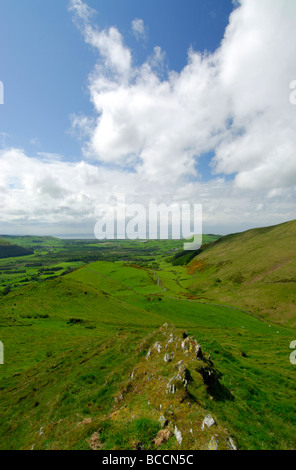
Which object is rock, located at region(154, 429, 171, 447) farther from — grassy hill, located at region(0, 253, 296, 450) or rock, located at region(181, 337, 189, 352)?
rock, located at region(181, 337, 189, 352)

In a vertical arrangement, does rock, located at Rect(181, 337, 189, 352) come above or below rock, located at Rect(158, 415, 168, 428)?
below

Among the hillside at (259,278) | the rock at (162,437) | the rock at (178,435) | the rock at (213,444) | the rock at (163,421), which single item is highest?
the rock at (213,444)

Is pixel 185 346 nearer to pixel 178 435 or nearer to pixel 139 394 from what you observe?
pixel 139 394

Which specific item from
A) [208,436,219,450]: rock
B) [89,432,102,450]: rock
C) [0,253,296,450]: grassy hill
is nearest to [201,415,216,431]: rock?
[0,253,296,450]: grassy hill

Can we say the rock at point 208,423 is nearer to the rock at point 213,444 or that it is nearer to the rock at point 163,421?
the rock at point 213,444

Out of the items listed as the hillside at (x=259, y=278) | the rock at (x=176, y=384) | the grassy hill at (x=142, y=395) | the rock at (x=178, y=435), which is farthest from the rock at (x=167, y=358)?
the hillside at (x=259, y=278)
